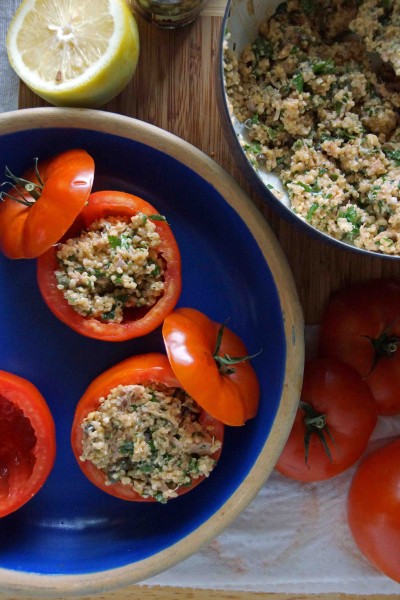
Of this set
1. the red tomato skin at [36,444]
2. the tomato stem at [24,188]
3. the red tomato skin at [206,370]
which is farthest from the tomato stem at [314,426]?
the tomato stem at [24,188]

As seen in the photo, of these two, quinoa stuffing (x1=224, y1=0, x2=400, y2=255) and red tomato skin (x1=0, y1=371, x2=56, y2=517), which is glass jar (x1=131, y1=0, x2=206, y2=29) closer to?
quinoa stuffing (x1=224, y1=0, x2=400, y2=255)

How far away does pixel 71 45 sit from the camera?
48.1 inches

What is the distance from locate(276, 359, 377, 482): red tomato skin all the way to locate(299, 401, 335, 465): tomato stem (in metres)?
0.01

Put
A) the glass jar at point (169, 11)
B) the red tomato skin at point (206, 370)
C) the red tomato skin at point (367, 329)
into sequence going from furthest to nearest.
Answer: the red tomato skin at point (367, 329)
the glass jar at point (169, 11)
the red tomato skin at point (206, 370)

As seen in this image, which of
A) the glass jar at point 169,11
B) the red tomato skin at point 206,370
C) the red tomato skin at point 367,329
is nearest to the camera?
the red tomato skin at point 206,370

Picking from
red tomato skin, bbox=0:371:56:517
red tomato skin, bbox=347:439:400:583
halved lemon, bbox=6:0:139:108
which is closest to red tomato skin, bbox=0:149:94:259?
halved lemon, bbox=6:0:139:108

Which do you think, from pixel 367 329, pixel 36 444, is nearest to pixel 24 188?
pixel 36 444

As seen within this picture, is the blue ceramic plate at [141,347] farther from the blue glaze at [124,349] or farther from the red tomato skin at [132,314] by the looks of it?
the red tomato skin at [132,314]

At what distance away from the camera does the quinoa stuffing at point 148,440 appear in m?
1.26

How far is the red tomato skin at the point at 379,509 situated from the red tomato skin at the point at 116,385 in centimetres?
35

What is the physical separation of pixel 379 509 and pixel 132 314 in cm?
67

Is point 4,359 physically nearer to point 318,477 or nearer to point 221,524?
point 221,524

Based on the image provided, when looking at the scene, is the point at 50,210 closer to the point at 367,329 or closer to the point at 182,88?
the point at 182,88

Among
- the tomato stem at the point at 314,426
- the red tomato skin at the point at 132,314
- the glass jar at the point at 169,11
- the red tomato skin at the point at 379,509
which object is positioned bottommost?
the red tomato skin at the point at 379,509
